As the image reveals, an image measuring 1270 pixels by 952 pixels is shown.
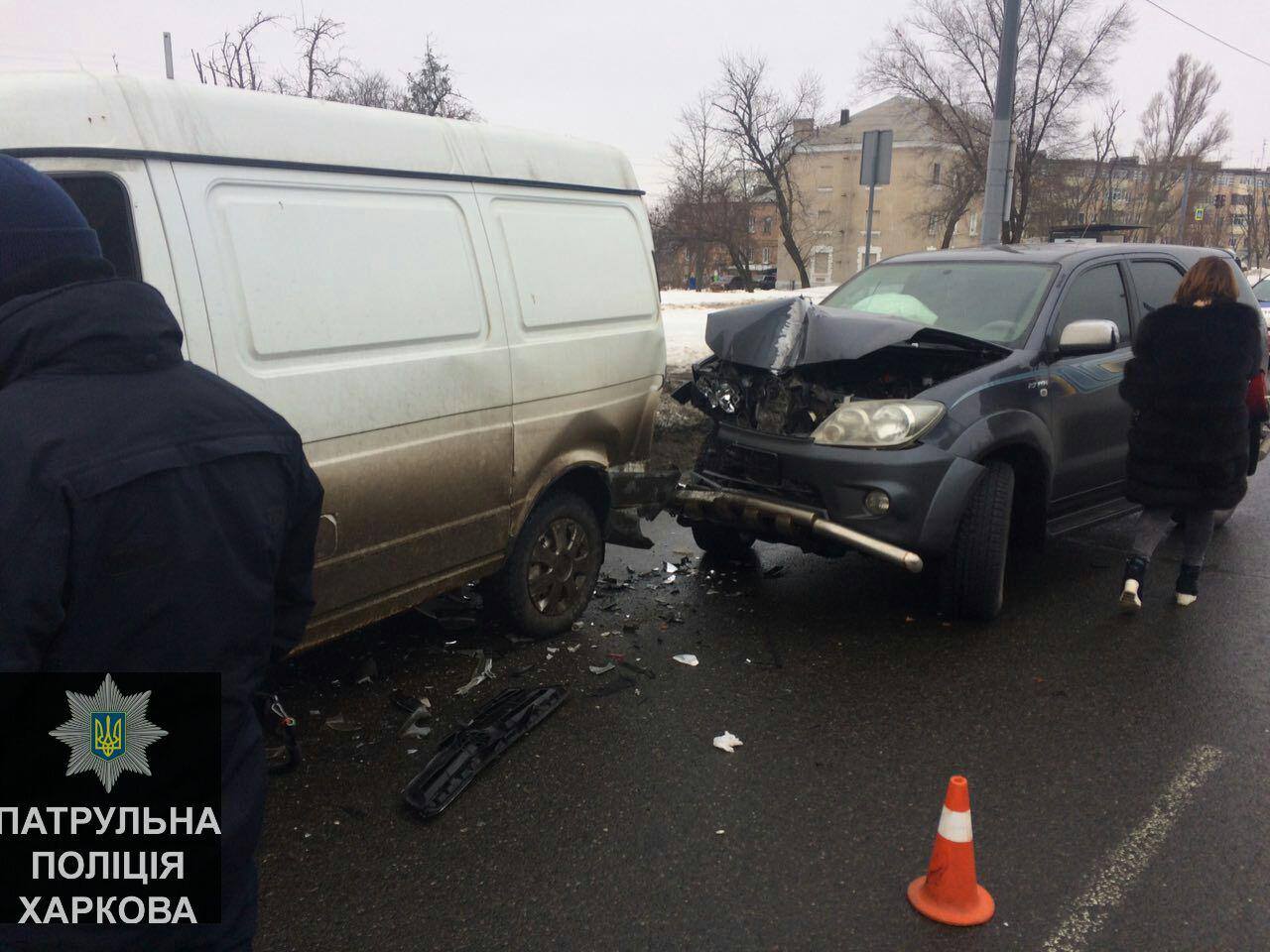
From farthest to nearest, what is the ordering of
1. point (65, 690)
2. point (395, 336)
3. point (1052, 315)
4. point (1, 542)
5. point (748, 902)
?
point (1052, 315) < point (395, 336) < point (748, 902) < point (65, 690) < point (1, 542)

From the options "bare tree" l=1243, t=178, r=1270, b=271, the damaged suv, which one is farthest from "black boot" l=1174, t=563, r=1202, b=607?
"bare tree" l=1243, t=178, r=1270, b=271

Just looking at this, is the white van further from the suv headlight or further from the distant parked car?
the distant parked car

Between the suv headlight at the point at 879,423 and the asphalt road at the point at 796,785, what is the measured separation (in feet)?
3.19

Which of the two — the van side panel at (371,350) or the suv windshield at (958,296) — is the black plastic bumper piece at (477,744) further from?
the suv windshield at (958,296)

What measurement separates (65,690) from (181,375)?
1.61 ft

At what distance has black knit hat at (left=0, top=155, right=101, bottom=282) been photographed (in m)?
1.40

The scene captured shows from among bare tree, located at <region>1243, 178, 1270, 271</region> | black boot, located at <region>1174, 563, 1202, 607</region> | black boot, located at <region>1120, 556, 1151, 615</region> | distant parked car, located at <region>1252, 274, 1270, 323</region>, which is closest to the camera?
black boot, located at <region>1120, 556, 1151, 615</region>

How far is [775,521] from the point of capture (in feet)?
15.7

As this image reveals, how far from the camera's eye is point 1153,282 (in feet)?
20.2

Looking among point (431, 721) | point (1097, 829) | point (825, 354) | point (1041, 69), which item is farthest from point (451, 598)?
point (1041, 69)

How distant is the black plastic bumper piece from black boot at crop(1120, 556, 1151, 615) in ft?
9.66

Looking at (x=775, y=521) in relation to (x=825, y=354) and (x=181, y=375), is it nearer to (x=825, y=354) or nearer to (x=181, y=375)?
(x=825, y=354)

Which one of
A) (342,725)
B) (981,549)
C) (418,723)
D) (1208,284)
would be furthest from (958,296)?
(342,725)

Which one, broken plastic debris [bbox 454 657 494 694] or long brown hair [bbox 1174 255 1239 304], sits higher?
long brown hair [bbox 1174 255 1239 304]
